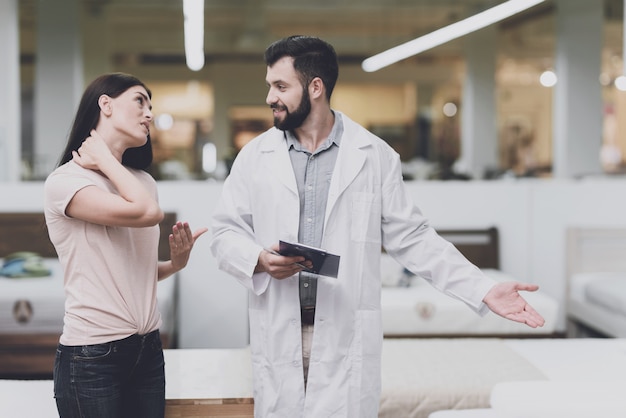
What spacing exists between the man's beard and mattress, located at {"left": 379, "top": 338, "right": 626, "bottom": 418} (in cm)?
136

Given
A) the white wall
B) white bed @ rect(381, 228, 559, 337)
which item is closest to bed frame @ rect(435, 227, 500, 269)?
the white wall

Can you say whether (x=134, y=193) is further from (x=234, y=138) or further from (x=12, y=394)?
(x=234, y=138)

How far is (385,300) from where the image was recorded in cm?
499

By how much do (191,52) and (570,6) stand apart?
505cm

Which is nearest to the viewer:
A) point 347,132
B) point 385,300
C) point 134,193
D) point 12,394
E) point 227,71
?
point 134,193

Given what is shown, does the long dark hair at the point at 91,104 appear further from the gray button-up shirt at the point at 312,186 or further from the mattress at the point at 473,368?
the mattress at the point at 473,368

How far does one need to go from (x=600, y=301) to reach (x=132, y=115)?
4.11 meters

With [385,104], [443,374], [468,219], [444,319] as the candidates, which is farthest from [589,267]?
[385,104]

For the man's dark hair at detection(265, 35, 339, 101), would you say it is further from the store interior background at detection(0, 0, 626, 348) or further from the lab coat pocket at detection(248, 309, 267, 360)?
the store interior background at detection(0, 0, 626, 348)

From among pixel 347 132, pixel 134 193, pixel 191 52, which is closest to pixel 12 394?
pixel 134 193

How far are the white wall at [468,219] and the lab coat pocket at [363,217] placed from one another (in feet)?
11.0

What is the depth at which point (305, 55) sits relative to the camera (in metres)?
2.37

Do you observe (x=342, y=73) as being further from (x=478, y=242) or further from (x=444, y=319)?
(x=444, y=319)

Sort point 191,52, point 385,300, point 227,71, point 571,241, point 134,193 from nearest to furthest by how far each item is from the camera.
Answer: point 134,193 < point 385,300 < point 571,241 < point 191,52 < point 227,71
